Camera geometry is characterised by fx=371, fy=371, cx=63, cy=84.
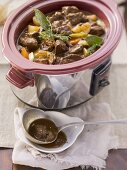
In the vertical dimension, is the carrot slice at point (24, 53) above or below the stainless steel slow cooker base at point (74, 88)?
above

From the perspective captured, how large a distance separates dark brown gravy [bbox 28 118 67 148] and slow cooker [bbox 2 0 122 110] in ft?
0.28

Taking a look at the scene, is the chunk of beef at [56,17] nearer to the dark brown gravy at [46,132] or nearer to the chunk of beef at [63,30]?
the chunk of beef at [63,30]

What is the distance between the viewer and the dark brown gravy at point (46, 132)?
3.45ft

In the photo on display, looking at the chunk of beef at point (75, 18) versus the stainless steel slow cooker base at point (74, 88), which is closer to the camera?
the stainless steel slow cooker base at point (74, 88)

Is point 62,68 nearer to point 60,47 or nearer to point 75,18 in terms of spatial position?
point 60,47

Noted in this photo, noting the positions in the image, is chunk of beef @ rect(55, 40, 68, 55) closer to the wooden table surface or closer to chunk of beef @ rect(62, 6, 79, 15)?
chunk of beef @ rect(62, 6, 79, 15)

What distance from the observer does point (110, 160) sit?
105 cm

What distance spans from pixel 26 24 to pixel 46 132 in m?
0.37

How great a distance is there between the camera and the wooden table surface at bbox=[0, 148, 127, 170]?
3.38 ft

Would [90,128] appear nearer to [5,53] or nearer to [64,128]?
[64,128]

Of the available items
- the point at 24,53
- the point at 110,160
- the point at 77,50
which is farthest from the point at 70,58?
the point at 110,160

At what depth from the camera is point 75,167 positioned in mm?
1030

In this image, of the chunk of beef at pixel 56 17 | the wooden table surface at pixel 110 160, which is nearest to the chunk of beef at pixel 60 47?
the chunk of beef at pixel 56 17

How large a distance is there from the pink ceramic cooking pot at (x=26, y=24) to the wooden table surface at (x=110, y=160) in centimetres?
20
